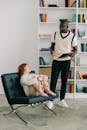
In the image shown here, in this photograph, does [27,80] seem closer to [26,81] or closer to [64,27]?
[26,81]

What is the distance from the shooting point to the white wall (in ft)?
23.3

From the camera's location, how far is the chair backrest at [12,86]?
17.1 ft

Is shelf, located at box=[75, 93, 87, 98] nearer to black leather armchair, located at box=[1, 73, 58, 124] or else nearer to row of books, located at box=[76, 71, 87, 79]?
row of books, located at box=[76, 71, 87, 79]

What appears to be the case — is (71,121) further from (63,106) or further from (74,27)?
(74,27)

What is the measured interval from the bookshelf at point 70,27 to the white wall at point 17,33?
216mm

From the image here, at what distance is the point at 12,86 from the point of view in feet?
17.6

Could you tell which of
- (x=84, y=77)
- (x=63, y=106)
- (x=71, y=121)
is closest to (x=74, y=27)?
(x=84, y=77)

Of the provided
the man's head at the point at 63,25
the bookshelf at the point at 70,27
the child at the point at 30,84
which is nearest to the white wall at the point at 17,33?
the bookshelf at the point at 70,27

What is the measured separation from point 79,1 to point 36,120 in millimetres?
2982

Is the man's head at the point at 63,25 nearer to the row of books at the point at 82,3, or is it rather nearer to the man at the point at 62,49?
the man at the point at 62,49

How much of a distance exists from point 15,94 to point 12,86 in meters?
0.14

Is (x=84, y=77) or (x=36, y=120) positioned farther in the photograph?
(x=84, y=77)

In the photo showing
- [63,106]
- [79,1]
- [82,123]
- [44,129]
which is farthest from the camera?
[79,1]

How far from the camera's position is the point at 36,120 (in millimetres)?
5078
